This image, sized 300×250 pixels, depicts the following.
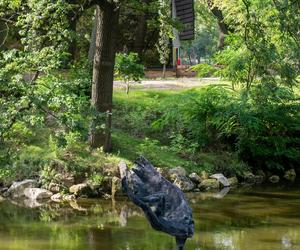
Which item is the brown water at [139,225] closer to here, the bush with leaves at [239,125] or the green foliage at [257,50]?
the green foliage at [257,50]

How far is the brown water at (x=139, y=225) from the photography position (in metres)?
10.1

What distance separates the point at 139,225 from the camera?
11.5 meters

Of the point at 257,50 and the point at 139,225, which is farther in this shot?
the point at 257,50

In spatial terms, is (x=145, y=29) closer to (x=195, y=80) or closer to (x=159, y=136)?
Answer: (x=195, y=80)

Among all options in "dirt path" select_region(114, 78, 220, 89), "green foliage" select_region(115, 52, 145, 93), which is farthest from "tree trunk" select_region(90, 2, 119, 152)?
A: "dirt path" select_region(114, 78, 220, 89)

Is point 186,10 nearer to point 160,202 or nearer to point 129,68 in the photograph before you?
point 129,68

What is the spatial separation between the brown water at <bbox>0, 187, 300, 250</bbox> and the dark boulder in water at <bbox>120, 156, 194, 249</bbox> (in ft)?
13.2

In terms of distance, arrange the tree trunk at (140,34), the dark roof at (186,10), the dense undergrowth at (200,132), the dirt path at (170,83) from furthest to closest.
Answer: the dark roof at (186,10) → the tree trunk at (140,34) → the dirt path at (170,83) → the dense undergrowth at (200,132)

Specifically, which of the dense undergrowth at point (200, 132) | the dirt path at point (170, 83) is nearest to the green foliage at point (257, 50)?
the dense undergrowth at point (200, 132)

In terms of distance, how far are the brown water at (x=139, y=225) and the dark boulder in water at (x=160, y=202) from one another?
4.03 m

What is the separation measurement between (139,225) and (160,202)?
5.88 meters

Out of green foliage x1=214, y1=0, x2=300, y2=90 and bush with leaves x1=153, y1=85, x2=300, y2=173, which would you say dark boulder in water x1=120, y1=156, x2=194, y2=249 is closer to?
green foliage x1=214, y1=0, x2=300, y2=90

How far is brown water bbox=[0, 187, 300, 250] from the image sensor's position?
1012 centimetres

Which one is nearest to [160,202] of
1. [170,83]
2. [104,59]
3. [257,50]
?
[257,50]
